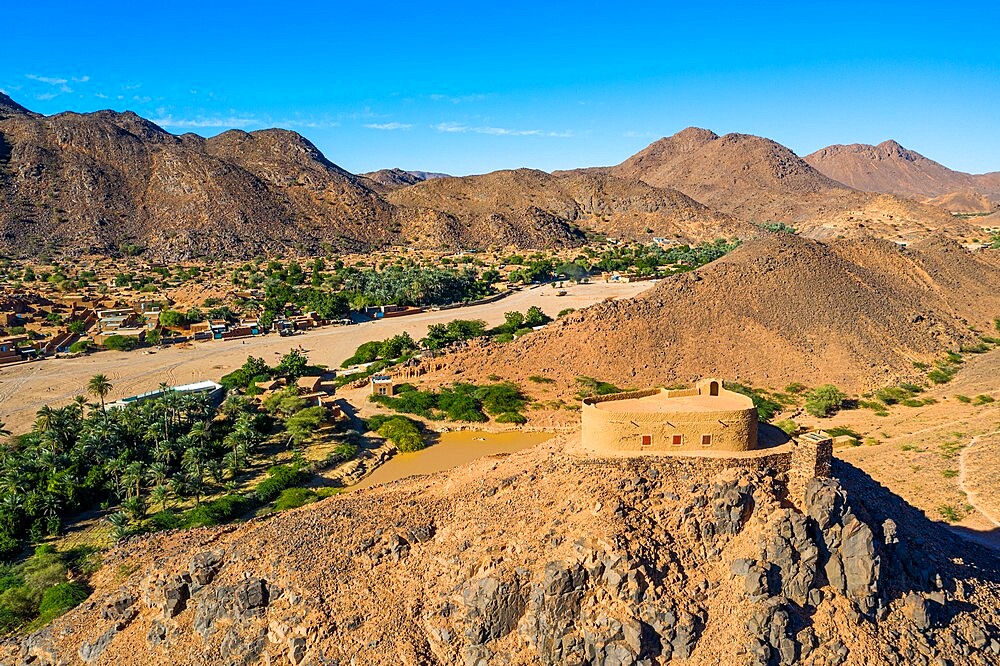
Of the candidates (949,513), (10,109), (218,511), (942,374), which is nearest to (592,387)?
(949,513)

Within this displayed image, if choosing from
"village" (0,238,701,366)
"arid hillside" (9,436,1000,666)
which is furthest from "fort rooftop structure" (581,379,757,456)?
"village" (0,238,701,366)

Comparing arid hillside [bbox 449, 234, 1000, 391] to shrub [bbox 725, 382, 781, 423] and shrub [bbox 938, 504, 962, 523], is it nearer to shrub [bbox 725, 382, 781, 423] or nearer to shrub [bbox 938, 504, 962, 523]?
shrub [bbox 725, 382, 781, 423]

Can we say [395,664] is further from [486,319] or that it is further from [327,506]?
[486,319]

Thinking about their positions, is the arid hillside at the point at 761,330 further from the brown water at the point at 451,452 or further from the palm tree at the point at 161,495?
the palm tree at the point at 161,495

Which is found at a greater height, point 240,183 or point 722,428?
point 240,183

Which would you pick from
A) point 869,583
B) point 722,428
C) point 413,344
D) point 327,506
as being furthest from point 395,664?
point 413,344

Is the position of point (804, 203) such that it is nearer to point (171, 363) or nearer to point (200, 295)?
point (200, 295)
